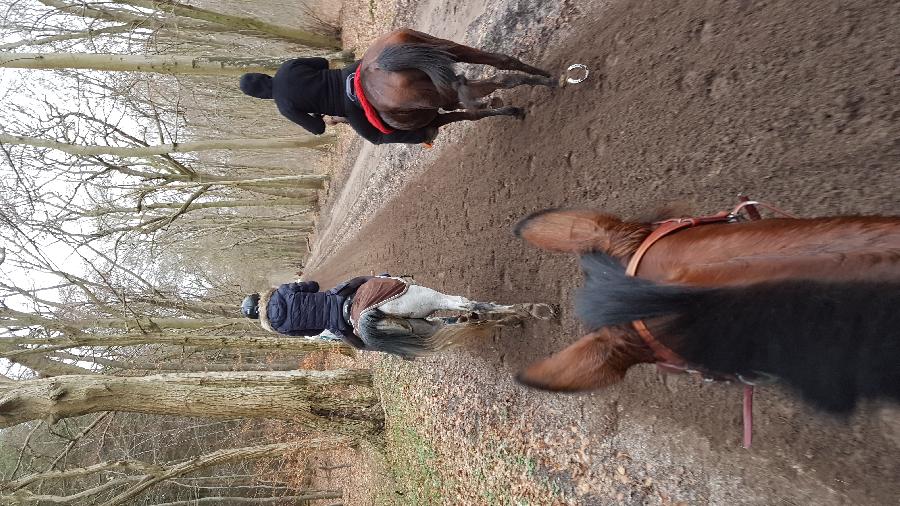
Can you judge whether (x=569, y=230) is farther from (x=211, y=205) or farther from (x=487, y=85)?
(x=211, y=205)

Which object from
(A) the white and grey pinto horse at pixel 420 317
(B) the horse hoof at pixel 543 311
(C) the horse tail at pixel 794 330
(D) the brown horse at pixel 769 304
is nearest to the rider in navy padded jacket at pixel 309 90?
(A) the white and grey pinto horse at pixel 420 317

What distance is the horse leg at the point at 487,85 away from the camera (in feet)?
14.9

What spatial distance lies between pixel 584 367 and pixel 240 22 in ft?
39.1

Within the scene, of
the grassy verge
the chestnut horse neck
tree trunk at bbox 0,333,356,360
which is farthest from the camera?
tree trunk at bbox 0,333,356,360

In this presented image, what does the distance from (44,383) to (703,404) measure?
6705 mm

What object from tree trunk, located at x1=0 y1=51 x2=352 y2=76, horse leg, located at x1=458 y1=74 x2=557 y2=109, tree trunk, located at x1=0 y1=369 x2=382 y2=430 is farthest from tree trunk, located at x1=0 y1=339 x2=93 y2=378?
horse leg, located at x1=458 y1=74 x2=557 y2=109

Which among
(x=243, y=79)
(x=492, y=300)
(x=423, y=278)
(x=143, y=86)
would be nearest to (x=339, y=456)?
(x=423, y=278)

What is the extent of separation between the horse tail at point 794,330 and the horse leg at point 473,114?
140 inches

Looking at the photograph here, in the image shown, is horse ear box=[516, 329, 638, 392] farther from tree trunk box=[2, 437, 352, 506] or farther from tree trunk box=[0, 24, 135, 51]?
tree trunk box=[0, 24, 135, 51]

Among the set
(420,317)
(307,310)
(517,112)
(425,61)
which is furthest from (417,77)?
(307,310)

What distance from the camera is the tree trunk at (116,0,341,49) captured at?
10891mm

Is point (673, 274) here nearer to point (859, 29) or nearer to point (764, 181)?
point (764, 181)

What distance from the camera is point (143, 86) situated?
16234 mm

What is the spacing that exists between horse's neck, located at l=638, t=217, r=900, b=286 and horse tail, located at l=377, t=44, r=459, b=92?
106 inches
